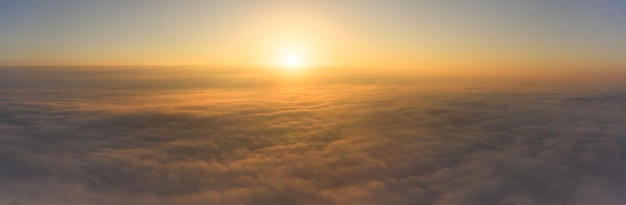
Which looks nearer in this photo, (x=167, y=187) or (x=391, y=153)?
(x=167, y=187)

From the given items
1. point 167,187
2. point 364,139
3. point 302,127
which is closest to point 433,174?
point 364,139

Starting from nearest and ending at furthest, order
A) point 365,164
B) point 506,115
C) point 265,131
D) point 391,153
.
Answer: point 365,164, point 391,153, point 265,131, point 506,115

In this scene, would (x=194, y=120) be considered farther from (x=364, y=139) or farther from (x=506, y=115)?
(x=506, y=115)

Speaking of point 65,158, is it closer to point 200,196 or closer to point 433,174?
point 200,196

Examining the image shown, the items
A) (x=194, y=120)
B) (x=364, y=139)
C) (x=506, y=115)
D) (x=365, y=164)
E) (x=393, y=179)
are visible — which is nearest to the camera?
(x=393, y=179)

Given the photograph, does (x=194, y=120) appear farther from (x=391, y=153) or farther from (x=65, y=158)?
(x=391, y=153)

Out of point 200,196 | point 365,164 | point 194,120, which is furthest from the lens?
point 194,120

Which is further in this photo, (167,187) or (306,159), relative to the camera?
(306,159)

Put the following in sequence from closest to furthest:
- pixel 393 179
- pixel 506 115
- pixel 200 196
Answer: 1. pixel 200 196
2. pixel 393 179
3. pixel 506 115

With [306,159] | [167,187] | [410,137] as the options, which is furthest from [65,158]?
[410,137]
